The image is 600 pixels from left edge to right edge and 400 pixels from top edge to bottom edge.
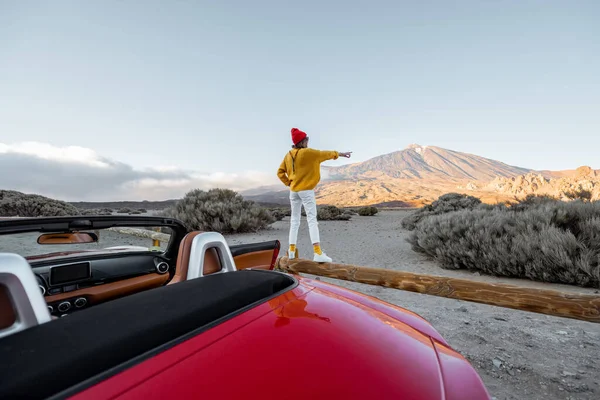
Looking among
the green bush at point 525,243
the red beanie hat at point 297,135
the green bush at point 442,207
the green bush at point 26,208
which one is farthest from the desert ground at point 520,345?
the green bush at point 26,208

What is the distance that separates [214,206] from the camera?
446 inches

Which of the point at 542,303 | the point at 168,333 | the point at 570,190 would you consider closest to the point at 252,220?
the point at 542,303

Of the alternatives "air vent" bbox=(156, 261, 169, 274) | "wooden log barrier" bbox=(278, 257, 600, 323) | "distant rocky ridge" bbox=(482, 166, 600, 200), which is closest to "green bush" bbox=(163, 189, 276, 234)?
"wooden log barrier" bbox=(278, 257, 600, 323)

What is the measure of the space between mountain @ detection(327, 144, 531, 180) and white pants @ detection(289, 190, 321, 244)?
15522 centimetres

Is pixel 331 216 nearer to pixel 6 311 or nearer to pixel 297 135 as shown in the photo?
pixel 297 135

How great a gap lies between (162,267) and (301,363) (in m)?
1.50

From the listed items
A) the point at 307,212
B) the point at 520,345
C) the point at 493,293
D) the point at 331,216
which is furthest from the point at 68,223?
the point at 331,216

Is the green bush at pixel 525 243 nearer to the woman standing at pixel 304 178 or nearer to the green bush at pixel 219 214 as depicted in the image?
the woman standing at pixel 304 178

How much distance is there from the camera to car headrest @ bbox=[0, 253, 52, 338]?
0.83 meters

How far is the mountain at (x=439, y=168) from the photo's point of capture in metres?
160

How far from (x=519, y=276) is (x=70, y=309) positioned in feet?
19.1

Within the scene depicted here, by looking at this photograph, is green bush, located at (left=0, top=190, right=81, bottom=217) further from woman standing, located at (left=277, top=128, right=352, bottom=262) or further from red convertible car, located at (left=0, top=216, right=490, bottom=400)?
red convertible car, located at (left=0, top=216, right=490, bottom=400)

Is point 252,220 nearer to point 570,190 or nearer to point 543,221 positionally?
point 543,221

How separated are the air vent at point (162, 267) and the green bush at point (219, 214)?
8.67m
